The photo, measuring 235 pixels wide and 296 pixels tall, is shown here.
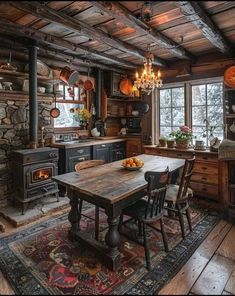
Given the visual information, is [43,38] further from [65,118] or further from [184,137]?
[184,137]

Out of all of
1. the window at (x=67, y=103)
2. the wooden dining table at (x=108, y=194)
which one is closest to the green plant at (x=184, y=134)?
the wooden dining table at (x=108, y=194)

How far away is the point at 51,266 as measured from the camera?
6.87 feet

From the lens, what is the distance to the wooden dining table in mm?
1946

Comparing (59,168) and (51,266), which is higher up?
(59,168)

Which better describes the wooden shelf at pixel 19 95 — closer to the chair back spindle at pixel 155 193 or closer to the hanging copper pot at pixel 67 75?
the hanging copper pot at pixel 67 75

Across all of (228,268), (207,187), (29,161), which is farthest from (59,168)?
(228,268)

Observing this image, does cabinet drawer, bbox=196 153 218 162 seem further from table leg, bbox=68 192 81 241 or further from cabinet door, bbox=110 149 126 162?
table leg, bbox=68 192 81 241

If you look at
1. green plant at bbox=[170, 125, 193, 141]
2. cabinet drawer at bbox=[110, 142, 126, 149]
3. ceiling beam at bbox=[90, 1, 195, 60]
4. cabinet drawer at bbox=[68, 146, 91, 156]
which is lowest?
cabinet drawer at bbox=[68, 146, 91, 156]

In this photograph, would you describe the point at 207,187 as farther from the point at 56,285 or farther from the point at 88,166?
the point at 56,285

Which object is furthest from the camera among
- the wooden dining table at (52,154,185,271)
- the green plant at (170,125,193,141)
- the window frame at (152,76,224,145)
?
the window frame at (152,76,224,145)

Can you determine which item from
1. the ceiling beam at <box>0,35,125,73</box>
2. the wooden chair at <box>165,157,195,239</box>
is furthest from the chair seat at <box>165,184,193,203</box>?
the ceiling beam at <box>0,35,125,73</box>

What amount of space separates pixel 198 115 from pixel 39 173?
3.12 m

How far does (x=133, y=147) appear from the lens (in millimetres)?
5098

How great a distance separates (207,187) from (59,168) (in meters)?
2.57
